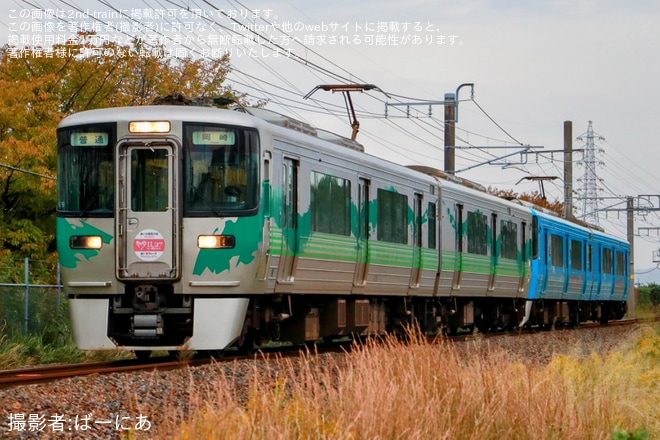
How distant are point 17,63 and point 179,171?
1406 cm

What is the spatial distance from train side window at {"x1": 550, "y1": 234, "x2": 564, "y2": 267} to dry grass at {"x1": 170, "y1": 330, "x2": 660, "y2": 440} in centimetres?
1946

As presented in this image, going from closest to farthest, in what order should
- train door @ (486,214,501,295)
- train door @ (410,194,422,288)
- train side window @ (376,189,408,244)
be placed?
train side window @ (376,189,408,244) → train door @ (410,194,422,288) → train door @ (486,214,501,295)

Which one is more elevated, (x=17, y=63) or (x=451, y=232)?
(x=17, y=63)

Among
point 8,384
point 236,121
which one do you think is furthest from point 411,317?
point 8,384

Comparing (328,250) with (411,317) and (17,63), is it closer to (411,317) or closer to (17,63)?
(411,317)

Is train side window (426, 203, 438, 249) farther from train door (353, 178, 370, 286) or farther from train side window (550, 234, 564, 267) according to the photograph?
train side window (550, 234, 564, 267)

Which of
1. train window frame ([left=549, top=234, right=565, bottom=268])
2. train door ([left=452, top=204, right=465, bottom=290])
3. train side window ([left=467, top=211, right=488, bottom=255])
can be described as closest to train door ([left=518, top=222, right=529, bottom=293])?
train window frame ([left=549, top=234, right=565, bottom=268])

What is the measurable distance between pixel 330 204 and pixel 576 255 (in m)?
18.4

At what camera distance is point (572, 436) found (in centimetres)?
736

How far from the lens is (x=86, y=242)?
13680mm

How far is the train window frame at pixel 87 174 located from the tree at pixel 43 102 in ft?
29.2

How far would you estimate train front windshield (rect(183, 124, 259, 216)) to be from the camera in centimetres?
1340

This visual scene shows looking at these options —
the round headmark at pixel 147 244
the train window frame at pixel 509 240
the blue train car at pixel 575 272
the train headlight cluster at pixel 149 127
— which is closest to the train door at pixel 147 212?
the round headmark at pixel 147 244

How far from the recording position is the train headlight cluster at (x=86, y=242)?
44.5ft
